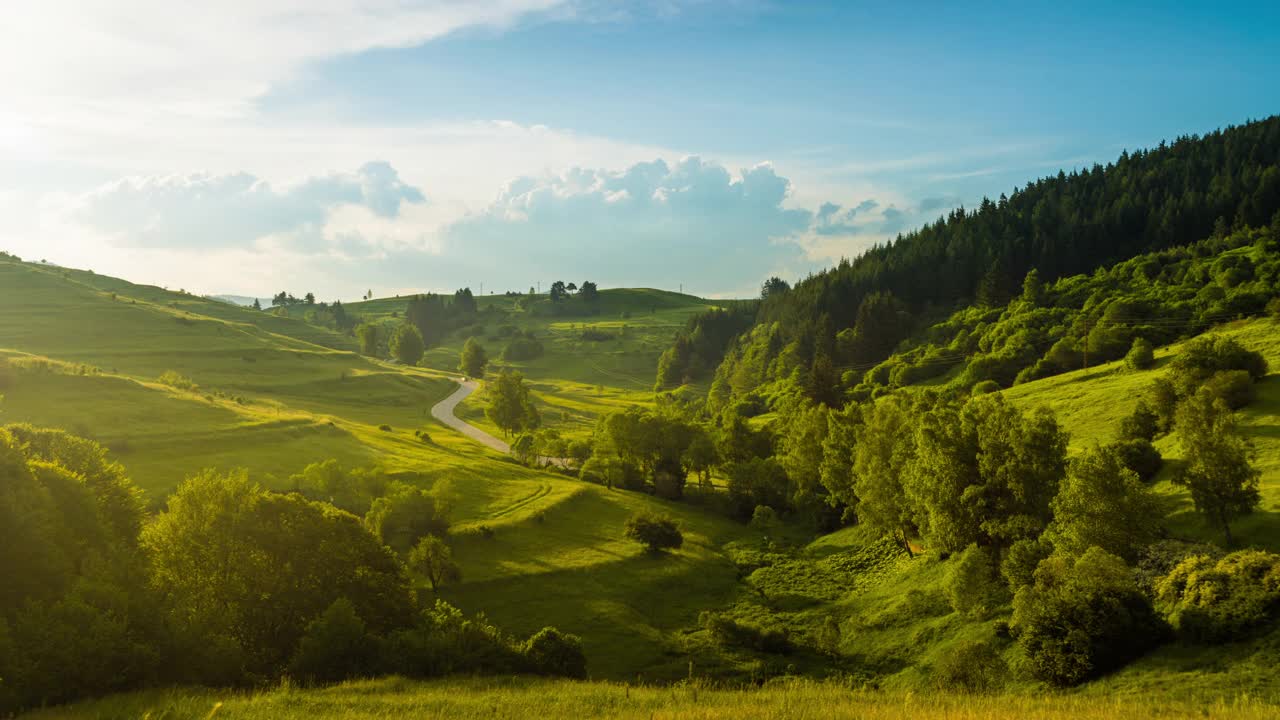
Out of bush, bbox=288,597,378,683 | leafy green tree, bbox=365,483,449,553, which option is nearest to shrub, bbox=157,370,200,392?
leafy green tree, bbox=365,483,449,553

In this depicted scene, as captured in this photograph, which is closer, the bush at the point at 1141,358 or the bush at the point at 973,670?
the bush at the point at 973,670

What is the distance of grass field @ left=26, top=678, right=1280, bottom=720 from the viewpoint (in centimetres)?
1934

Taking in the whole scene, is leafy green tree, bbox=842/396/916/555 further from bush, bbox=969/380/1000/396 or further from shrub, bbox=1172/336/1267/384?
bush, bbox=969/380/1000/396

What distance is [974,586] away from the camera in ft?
140

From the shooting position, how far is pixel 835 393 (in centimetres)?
11844

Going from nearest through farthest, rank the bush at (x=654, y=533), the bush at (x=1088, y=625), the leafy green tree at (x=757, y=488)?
the bush at (x=1088, y=625), the bush at (x=654, y=533), the leafy green tree at (x=757, y=488)

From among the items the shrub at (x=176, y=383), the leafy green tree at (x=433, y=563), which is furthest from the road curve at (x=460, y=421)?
the leafy green tree at (x=433, y=563)

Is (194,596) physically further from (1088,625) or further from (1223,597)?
(1223,597)

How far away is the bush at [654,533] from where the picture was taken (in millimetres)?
67500

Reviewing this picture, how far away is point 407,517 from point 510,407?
6002 cm

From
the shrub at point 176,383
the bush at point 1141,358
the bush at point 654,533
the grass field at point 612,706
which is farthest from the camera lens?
the shrub at point 176,383

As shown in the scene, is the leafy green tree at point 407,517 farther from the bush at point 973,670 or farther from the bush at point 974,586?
the bush at point 973,670

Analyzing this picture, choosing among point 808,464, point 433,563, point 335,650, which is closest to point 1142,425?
point 808,464

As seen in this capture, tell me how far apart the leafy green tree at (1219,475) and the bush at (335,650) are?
44.6 metres
